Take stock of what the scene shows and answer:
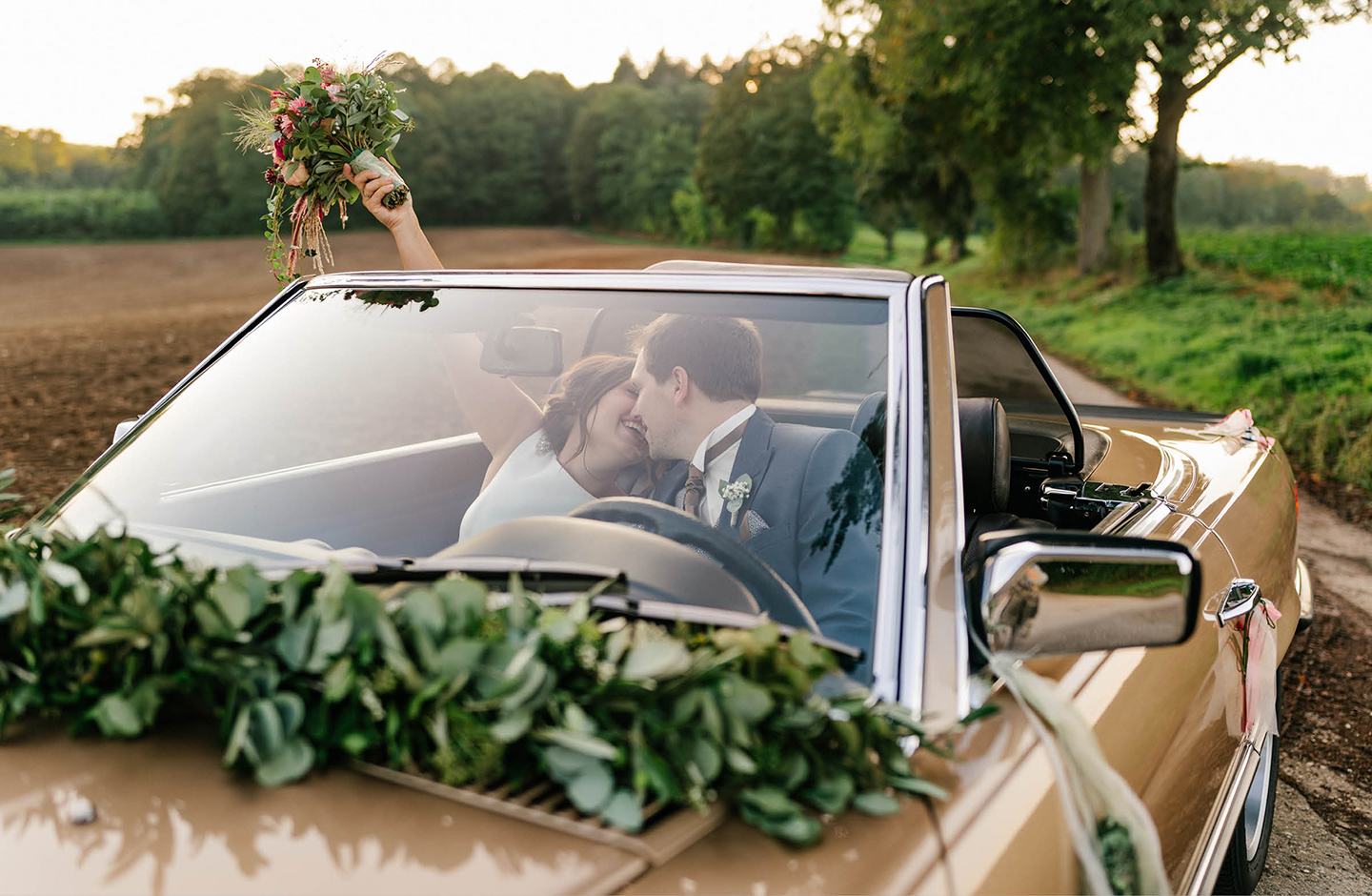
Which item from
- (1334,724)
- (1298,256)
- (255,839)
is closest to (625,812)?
(255,839)

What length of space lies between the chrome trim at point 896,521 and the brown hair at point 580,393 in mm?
651

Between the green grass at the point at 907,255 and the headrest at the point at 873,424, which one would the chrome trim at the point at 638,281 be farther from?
the green grass at the point at 907,255

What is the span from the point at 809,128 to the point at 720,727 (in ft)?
219

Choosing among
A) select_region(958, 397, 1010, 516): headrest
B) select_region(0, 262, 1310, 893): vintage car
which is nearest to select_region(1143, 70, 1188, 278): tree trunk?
select_region(0, 262, 1310, 893): vintage car

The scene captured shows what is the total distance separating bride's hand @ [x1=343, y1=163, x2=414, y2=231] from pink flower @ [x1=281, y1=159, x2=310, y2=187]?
0.36 ft

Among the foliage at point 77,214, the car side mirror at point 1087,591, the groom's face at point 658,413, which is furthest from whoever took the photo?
the foliage at point 77,214

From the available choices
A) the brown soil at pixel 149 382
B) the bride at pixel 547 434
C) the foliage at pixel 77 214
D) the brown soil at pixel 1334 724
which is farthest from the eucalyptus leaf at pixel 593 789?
the foliage at pixel 77 214

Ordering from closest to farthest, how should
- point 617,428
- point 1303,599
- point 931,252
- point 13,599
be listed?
point 13,599
point 617,428
point 1303,599
point 931,252

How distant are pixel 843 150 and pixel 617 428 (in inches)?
1229

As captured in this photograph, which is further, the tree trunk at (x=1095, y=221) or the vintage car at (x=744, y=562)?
the tree trunk at (x=1095, y=221)

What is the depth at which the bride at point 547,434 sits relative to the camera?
2.31 metres

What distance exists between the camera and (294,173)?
9.71 ft

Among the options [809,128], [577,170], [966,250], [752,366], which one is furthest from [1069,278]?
[577,170]

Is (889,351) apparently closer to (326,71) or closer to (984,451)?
(984,451)
